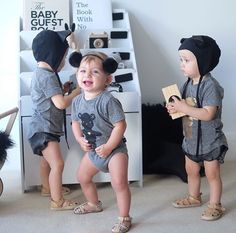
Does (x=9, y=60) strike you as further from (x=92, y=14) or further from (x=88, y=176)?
(x=88, y=176)

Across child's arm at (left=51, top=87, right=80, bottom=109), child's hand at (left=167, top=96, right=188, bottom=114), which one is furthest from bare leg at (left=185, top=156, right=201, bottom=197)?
child's arm at (left=51, top=87, right=80, bottom=109)

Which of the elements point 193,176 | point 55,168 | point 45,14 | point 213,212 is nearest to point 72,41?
point 45,14

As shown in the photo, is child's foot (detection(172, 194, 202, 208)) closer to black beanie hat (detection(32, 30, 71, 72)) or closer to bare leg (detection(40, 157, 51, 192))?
bare leg (detection(40, 157, 51, 192))

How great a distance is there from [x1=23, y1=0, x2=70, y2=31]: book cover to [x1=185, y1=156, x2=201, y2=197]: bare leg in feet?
3.04

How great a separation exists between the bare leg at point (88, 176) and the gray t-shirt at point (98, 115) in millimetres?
102

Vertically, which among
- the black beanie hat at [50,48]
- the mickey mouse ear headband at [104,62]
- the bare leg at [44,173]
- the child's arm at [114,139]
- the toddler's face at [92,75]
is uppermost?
the black beanie hat at [50,48]

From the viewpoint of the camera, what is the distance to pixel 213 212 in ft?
5.88

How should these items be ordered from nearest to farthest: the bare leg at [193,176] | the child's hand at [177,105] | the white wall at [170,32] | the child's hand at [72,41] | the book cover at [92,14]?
the child's hand at [177,105] → the bare leg at [193,176] → the child's hand at [72,41] → the book cover at [92,14] → the white wall at [170,32]

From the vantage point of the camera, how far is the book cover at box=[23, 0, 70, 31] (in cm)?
220

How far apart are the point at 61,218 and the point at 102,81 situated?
598 mm

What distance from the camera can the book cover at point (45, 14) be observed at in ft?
7.22

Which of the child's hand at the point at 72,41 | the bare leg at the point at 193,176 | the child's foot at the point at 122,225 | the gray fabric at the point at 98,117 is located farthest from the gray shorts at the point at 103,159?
the child's hand at the point at 72,41

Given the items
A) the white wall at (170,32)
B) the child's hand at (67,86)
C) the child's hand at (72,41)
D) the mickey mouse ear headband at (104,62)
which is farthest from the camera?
the white wall at (170,32)

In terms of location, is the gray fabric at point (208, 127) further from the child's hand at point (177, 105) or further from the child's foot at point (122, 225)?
the child's foot at point (122, 225)
